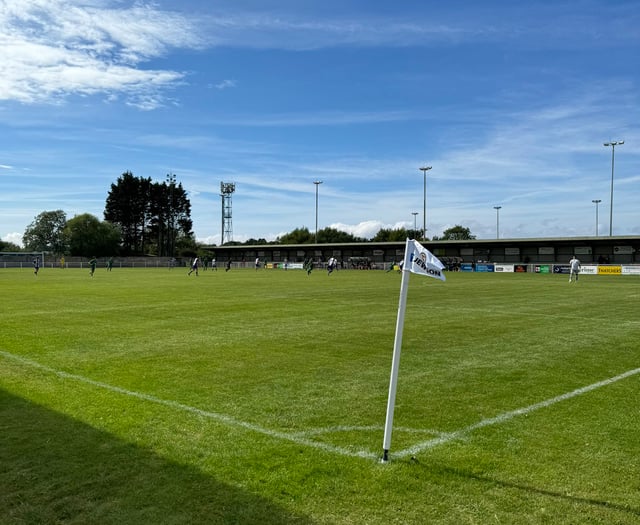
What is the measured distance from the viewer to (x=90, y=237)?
4358 inches

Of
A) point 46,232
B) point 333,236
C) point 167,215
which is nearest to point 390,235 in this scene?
point 333,236

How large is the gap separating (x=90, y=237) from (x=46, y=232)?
29596 millimetres

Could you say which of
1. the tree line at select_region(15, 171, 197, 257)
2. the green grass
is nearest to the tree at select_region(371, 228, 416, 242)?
the tree line at select_region(15, 171, 197, 257)

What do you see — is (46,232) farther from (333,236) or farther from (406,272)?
(406,272)

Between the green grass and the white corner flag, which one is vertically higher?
the white corner flag

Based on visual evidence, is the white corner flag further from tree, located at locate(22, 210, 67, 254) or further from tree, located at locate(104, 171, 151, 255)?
tree, located at locate(22, 210, 67, 254)

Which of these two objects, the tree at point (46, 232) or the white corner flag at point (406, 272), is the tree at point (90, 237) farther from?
the white corner flag at point (406, 272)

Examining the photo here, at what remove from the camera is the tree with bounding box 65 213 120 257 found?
11031cm

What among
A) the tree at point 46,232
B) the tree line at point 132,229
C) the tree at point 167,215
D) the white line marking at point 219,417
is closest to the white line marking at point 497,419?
Result: the white line marking at point 219,417

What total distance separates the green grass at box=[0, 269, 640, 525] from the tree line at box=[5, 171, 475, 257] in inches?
3980

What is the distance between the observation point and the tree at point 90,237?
362 ft

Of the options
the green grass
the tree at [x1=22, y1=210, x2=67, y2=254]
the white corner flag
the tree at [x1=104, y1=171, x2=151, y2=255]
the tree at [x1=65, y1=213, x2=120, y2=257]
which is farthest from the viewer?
the tree at [x1=22, y1=210, x2=67, y2=254]

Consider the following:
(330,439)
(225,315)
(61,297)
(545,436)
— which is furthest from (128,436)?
(61,297)

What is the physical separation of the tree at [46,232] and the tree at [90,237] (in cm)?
2044
